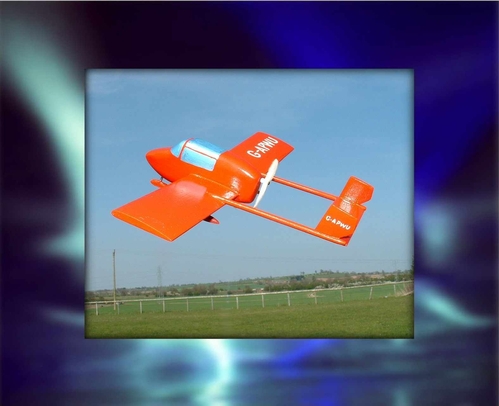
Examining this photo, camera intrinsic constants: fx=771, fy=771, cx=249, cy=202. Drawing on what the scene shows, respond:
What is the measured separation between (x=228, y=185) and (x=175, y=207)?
1.81 ft

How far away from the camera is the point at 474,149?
6.36 meters

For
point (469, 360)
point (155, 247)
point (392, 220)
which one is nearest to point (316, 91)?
point (392, 220)

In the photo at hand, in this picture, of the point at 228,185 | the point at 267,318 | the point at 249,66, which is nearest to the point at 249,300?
the point at 267,318

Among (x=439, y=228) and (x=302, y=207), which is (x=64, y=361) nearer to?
(x=302, y=207)

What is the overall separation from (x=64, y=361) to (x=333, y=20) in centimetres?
361

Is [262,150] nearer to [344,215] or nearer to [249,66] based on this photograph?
[249,66]

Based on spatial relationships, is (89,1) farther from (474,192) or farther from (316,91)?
(474,192)

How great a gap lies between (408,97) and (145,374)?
10.4 ft

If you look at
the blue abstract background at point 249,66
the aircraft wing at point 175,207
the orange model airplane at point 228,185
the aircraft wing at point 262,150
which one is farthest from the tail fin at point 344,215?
the aircraft wing at point 175,207

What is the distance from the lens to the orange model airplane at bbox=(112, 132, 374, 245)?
6047 mm

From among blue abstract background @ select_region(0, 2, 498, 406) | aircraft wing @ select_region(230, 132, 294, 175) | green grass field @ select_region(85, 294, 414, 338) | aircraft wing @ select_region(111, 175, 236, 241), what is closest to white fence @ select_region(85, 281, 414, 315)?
green grass field @ select_region(85, 294, 414, 338)

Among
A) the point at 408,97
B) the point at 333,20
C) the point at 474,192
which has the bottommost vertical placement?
the point at 474,192

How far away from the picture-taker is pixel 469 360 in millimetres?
6379

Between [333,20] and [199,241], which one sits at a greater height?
[333,20]
